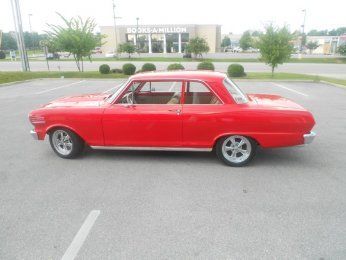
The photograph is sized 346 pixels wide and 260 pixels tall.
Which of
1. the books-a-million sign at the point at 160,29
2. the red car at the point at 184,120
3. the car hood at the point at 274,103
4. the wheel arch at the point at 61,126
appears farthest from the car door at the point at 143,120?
the books-a-million sign at the point at 160,29

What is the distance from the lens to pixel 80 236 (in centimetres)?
315

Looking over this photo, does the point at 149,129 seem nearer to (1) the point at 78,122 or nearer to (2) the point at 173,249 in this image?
(1) the point at 78,122

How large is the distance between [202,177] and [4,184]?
9.71 ft

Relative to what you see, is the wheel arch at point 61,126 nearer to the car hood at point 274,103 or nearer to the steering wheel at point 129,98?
the steering wheel at point 129,98

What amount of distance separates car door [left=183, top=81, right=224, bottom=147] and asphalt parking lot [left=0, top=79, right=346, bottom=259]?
462 millimetres

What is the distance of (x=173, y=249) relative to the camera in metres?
2.92

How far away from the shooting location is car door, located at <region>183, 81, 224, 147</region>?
4801 millimetres

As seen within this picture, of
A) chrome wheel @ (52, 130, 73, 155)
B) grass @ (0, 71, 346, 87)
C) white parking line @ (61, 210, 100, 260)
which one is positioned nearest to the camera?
white parking line @ (61, 210, 100, 260)

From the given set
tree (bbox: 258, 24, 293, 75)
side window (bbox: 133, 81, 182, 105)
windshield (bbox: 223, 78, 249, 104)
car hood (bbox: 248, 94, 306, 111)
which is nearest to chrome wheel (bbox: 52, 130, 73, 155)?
side window (bbox: 133, 81, 182, 105)

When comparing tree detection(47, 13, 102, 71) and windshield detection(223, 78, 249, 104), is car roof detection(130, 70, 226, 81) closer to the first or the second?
windshield detection(223, 78, 249, 104)

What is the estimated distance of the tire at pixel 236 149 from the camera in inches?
193

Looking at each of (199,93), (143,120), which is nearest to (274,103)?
(199,93)

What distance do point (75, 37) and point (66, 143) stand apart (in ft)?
59.3

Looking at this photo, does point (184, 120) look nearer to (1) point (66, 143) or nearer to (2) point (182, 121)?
(2) point (182, 121)
